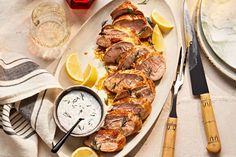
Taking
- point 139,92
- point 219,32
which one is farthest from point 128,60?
point 219,32

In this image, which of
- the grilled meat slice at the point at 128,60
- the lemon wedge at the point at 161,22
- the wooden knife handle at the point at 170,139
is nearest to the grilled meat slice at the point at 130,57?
the grilled meat slice at the point at 128,60

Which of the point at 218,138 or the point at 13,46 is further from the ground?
the point at 13,46

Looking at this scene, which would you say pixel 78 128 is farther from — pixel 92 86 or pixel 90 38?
pixel 90 38

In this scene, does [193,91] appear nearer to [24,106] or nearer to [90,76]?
[90,76]

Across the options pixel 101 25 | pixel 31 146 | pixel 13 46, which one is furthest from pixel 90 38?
pixel 31 146

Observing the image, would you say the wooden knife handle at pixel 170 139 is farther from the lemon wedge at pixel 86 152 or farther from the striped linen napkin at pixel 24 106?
the striped linen napkin at pixel 24 106
